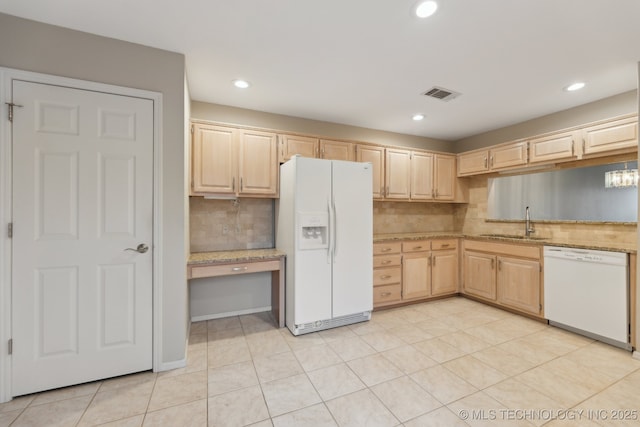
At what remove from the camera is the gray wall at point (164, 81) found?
1894 millimetres

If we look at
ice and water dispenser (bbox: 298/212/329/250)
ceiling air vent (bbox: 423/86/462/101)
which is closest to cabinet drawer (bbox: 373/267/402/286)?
ice and water dispenser (bbox: 298/212/329/250)

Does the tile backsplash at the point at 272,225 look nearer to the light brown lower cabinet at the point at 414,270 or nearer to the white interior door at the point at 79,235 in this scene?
the light brown lower cabinet at the point at 414,270

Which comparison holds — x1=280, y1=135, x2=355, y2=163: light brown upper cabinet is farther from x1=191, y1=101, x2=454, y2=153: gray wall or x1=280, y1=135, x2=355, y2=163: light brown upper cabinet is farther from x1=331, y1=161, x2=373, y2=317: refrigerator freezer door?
x1=331, y1=161, x2=373, y2=317: refrigerator freezer door

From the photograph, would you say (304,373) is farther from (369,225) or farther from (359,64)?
(359,64)

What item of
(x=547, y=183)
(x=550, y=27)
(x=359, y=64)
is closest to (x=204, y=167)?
(x=359, y=64)

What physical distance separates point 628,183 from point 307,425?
3.89 metres

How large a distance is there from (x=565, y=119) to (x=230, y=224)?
4.39 metres

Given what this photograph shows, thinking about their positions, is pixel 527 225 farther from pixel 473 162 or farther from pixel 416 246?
pixel 416 246

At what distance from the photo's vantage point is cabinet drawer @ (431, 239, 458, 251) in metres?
3.88

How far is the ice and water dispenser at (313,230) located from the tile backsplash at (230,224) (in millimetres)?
862

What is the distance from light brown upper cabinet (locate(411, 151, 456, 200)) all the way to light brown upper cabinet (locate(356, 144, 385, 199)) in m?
0.58

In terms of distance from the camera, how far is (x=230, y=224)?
132 inches

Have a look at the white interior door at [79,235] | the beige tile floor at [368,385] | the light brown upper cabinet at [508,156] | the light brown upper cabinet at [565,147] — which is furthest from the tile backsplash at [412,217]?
the white interior door at [79,235]

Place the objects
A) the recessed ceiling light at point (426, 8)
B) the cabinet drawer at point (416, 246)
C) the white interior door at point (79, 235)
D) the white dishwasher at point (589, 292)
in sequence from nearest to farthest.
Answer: the recessed ceiling light at point (426, 8) → the white interior door at point (79, 235) → the white dishwasher at point (589, 292) → the cabinet drawer at point (416, 246)
